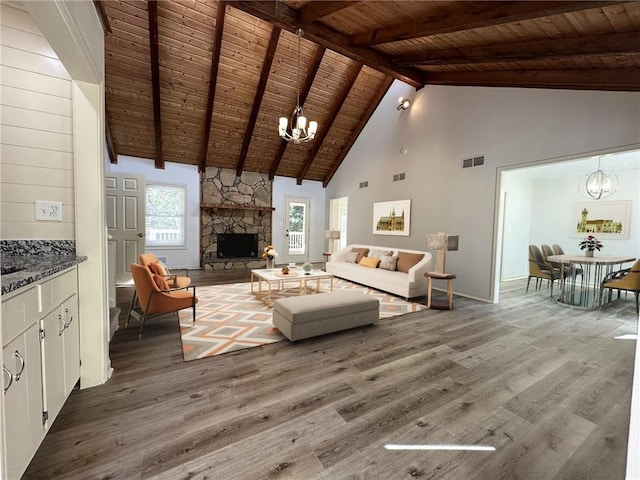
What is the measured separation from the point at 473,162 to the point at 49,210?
18.9 ft

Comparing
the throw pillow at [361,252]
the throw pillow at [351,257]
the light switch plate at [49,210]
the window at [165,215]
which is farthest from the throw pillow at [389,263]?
the window at [165,215]

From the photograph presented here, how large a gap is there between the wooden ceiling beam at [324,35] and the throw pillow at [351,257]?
3880mm

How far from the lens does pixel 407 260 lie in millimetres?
5215

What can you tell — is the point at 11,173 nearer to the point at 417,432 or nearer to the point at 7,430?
the point at 7,430

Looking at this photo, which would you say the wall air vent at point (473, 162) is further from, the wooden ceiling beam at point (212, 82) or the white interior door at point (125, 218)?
the white interior door at point (125, 218)

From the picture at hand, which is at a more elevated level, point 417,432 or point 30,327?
point 30,327

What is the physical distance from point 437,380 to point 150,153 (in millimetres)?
7858

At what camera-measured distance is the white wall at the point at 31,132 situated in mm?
1792

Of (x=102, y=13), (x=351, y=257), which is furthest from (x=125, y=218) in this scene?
(x=351, y=257)

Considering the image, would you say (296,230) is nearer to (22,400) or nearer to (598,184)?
(598,184)

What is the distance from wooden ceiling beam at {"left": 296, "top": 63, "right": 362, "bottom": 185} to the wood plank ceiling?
0.03 meters

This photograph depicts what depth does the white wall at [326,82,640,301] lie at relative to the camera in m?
3.64

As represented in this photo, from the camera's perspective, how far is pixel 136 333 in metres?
3.09

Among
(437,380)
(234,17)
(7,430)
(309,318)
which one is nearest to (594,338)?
(437,380)
